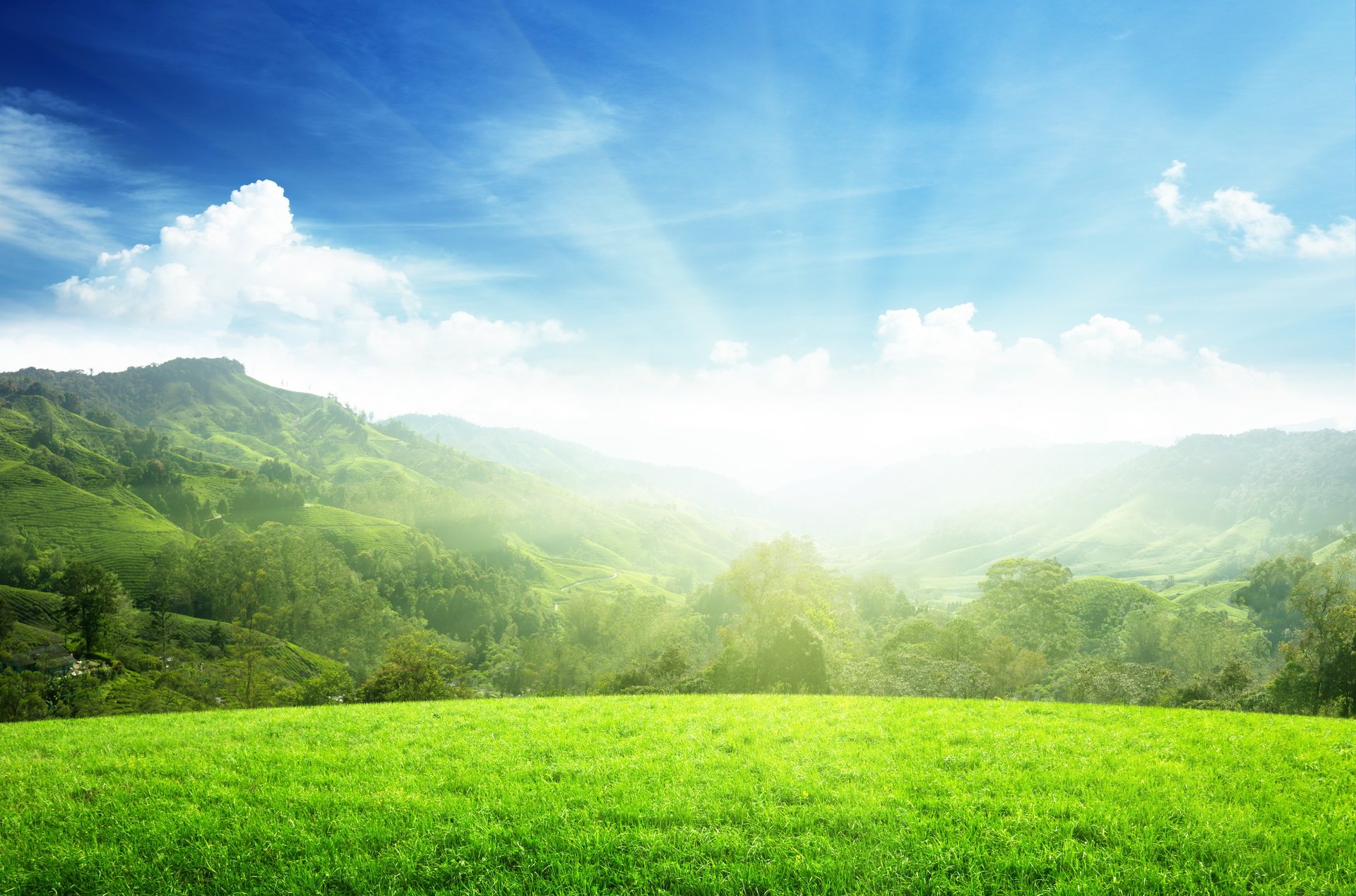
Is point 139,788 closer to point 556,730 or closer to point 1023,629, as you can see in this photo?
point 556,730

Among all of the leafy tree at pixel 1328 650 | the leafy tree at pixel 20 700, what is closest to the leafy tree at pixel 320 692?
the leafy tree at pixel 20 700

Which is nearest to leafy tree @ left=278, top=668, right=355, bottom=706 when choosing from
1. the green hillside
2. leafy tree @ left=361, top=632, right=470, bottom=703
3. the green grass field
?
leafy tree @ left=361, top=632, right=470, bottom=703

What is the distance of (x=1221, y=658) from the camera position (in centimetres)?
11500

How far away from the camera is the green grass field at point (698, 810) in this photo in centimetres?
765

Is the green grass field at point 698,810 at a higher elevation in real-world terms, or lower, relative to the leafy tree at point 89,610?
higher

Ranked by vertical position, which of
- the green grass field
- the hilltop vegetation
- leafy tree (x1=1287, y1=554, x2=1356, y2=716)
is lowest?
the hilltop vegetation

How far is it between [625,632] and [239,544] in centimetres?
10320

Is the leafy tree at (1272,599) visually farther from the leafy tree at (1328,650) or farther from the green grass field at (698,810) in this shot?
the green grass field at (698,810)

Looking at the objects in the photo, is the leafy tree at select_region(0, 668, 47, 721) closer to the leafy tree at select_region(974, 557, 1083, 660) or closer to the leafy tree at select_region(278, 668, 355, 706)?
the leafy tree at select_region(278, 668, 355, 706)

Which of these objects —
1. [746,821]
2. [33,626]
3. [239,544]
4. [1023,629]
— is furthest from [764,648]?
[239,544]

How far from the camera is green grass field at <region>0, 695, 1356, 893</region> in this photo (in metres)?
7.65

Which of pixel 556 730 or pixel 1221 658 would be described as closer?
pixel 556 730

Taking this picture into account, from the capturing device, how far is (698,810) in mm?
9266

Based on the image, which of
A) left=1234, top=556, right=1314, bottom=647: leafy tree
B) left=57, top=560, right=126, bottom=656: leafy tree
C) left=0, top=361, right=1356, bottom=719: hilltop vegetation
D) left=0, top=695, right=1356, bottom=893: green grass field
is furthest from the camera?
left=1234, top=556, right=1314, bottom=647: leafy tree
